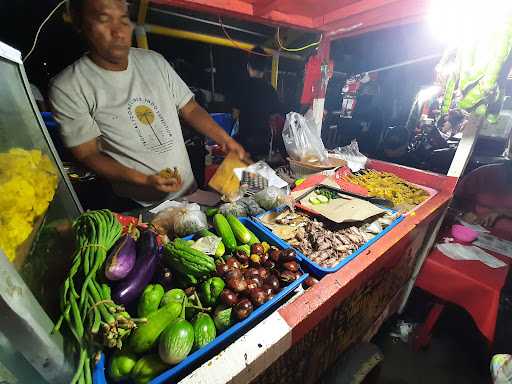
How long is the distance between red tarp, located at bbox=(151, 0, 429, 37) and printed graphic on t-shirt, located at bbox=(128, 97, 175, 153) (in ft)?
2.82

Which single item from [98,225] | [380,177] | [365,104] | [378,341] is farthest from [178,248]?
[365,104]

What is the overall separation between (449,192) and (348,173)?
106cm

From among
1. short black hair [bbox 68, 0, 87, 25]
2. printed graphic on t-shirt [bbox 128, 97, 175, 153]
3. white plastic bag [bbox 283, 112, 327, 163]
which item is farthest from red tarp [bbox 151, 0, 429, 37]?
white plastic bag [bbox 283, 112, 327, 163]

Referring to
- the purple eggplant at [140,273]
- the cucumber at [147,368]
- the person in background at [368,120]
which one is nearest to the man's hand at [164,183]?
the purple eggplant at [140,273]

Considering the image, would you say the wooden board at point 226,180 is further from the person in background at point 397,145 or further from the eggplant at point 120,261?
the person in background at point 397,145

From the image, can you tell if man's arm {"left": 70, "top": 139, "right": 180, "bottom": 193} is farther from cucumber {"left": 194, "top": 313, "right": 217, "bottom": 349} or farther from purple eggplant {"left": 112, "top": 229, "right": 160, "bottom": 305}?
cucumber {"left": 194, "top": 313, "right": 217, "bottom": 349}

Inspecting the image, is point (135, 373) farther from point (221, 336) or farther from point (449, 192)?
point (449, 192)

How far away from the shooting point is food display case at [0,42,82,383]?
594 millimetres

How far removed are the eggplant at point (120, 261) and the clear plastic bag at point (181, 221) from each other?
39 centimetres

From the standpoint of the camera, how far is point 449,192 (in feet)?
8.03

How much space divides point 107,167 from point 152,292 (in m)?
1.57

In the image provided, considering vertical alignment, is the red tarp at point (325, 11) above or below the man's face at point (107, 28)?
above

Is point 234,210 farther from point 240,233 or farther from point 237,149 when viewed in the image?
point 237,149

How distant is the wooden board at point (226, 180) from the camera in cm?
203
